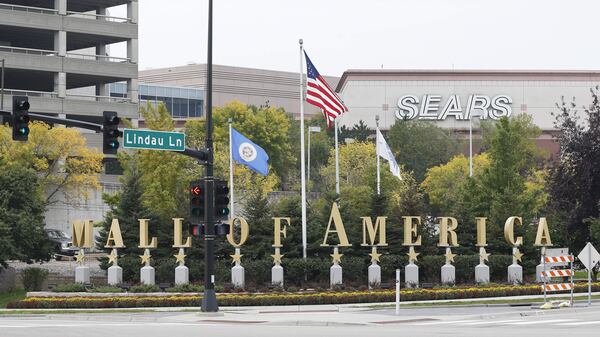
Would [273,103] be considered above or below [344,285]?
above

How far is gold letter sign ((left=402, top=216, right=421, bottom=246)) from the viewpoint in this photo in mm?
51281

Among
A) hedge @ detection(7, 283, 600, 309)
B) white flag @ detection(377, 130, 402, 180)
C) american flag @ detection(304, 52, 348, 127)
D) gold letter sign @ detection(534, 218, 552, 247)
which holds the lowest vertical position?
hedge @ detection(7, 283, 600, 309)

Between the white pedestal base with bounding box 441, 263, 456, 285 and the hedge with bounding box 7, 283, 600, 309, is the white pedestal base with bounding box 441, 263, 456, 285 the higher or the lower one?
the higher one

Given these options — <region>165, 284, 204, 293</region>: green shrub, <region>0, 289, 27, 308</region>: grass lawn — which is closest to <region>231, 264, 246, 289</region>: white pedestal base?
<region>165, 284, 204, 293</region>: green shrub

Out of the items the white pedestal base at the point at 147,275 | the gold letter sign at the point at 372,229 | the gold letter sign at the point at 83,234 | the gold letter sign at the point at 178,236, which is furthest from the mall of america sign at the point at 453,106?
the gold letter sign at the point at 83,234

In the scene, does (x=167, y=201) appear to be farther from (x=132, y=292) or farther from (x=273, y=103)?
(x=273, y=103)

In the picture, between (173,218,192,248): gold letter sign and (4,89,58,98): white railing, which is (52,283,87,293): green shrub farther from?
(4,89,58,98): white railing

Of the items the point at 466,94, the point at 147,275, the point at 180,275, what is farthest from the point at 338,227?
the point at 466,94

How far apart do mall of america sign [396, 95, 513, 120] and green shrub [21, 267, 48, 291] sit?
79.0 m

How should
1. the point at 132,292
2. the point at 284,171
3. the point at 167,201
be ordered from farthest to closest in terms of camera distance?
the point at 284,171
the point at 167,201
the point at 132,292

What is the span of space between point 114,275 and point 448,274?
47.1 ft

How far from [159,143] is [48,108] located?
57221mm

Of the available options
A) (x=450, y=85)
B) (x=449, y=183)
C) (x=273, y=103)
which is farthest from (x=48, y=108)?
(x=273, y=103)

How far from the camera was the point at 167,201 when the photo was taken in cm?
6438
